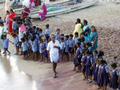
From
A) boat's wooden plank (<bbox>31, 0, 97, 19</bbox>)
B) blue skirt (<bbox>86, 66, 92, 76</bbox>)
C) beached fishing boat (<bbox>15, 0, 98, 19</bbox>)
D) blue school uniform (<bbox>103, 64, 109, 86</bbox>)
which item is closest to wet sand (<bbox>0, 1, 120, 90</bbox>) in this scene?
blue skirt (<bbox>86, 66, 92, 76</bbox>)

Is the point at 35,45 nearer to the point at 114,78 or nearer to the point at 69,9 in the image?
the point at 114,78

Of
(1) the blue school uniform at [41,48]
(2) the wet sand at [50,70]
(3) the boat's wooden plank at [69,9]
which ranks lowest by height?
(2) the wet sand at [50,70]

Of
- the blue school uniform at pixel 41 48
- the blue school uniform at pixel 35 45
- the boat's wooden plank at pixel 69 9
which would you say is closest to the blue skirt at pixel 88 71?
the blue school uniform at pixel 41 48

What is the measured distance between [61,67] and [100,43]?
277cm

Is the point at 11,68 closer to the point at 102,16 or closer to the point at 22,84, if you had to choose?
the point at 22,84

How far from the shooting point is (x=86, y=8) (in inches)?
832

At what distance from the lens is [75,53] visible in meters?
11.0

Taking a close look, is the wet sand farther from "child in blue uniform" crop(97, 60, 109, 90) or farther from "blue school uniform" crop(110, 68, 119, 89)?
"blue school uniform" crop(110, 68, 119, 89)

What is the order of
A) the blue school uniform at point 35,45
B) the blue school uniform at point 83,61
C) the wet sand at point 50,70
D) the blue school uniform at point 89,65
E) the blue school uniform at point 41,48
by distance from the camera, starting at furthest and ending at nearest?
the blue school uniform at point 35,45
the blue school uniform at point 41,48
the wet sand at point 50,70
the blue school uniform at point 83,61
the blue school uniform at point 89,65

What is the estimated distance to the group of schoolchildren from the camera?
329 inches

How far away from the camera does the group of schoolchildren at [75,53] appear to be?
836cm

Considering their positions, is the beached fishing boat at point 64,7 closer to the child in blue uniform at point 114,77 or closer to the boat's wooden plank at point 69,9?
the boat's wooden plank at point 69,9

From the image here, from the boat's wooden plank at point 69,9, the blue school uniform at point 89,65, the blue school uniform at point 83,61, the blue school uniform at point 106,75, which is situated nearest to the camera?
the blue school uniform at point 106,75

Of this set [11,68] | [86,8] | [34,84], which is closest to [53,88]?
[34,84]
